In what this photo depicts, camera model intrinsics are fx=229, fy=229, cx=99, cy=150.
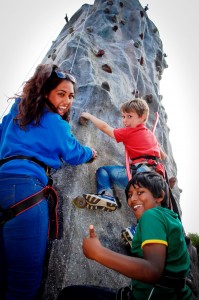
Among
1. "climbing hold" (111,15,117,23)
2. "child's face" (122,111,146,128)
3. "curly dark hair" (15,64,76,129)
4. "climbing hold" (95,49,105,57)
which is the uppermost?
"climbing hold" (111,15,117,23)

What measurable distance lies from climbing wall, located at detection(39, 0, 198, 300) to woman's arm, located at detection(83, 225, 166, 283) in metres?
1.34

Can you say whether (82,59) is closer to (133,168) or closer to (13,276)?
(133,168)

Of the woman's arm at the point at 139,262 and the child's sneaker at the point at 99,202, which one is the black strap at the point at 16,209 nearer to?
the woman's arm at the point at 139,262

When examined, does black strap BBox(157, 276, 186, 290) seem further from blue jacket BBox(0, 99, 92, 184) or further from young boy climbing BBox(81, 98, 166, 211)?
young boy climbing BBox(81, 98, 166, 211)

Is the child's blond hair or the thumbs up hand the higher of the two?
the child's blond hair

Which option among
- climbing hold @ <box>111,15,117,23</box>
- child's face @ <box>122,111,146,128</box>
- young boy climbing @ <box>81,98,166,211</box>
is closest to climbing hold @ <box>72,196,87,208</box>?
young boy climbing @ <box>81,98,166,211</box>

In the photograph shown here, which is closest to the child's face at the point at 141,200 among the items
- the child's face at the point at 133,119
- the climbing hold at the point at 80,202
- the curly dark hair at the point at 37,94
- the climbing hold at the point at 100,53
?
the climbing hold at the point at 80,202

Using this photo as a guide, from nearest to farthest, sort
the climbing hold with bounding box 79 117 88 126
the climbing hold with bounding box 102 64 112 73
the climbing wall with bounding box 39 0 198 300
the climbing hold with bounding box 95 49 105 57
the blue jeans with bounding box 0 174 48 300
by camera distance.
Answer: the blue jeans with bounding box 0 174 48 300 < the climbing wall with bounding box 39 0 198 300 < the climbing hold with bounding box 79 117 88 126 < the climbing hold with bounding box 102 64 112 73 < the climbing hold with bounding box 95 49 105 57

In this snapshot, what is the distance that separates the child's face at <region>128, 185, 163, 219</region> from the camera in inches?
82.4

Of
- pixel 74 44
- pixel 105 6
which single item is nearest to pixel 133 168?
pixel 74 44

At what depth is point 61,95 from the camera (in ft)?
8.01

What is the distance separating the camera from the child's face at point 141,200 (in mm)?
2094

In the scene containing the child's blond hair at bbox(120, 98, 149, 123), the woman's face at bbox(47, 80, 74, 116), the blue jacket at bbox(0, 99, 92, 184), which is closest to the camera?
the blue jacket at bbox(0, 99, 92, 184)

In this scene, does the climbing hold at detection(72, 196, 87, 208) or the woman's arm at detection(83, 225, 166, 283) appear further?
the climbing hold at detection(72, 196, 87, 208)
